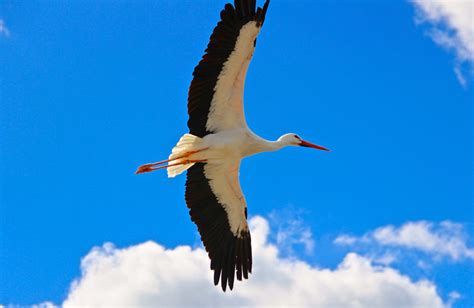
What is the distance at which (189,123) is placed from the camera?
12.4 meters

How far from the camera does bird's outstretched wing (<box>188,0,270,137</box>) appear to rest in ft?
38.3

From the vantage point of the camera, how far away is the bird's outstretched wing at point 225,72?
38.3 feet

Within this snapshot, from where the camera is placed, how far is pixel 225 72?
39.2 feet

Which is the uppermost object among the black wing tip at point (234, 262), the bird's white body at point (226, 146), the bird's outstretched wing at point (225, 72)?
the bird's outstretched wing at point (225, 72)

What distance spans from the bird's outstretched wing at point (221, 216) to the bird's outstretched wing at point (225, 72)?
690mm

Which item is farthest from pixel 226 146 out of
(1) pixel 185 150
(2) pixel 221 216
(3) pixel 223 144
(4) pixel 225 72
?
(2) pixel 221 216

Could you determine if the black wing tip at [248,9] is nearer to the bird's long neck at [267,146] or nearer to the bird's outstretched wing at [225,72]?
the bird's outstretched wing at [225,72]

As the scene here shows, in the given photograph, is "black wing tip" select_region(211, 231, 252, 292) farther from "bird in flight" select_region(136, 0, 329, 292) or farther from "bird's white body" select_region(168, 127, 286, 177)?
"bird's white body" select_region(168, 127, 286, 177)

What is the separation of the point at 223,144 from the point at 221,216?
125cm

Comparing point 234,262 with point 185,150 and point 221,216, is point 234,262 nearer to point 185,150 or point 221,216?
point 221,216

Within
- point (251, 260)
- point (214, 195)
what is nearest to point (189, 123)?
point (214, 195)

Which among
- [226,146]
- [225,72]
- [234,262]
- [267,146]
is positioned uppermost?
[225,72]

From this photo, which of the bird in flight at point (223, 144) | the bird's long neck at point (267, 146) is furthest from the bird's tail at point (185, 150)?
the bird's long neck at point (267, 146)

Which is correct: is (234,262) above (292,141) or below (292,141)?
below
